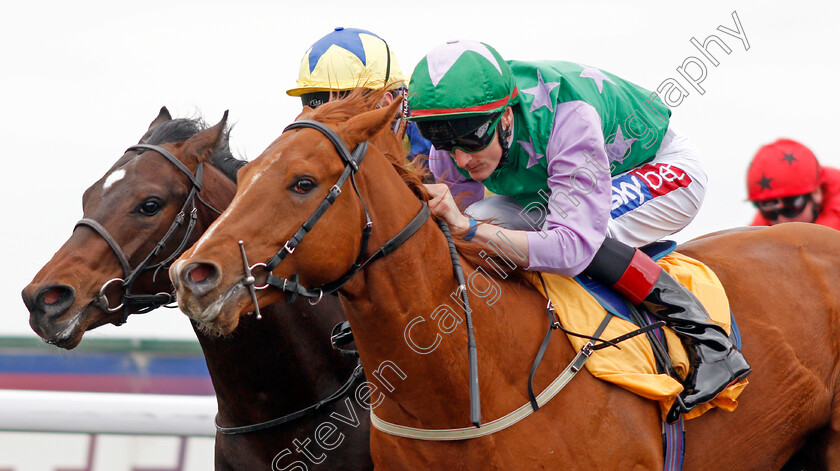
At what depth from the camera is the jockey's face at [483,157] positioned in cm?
233

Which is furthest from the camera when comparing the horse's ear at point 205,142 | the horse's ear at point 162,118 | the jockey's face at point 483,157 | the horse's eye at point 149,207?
the horse's ear at point 162,118

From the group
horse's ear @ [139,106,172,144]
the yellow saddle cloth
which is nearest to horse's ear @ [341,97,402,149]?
the yellow saddle cloth

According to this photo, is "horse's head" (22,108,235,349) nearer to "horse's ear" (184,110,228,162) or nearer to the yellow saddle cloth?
"horse's ear" (184,110,228,162)

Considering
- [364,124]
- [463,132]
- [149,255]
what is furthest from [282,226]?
[149,255]

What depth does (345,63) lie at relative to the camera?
3268mm

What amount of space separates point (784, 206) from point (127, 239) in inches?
130

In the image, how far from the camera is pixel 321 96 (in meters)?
3.26

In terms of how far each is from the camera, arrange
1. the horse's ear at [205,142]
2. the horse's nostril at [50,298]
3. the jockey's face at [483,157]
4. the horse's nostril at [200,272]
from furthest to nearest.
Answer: the horse's ear at [205,142] → the horse's nostril at [50,298] → the jockey's face at [483,157] → the horse's nostril at [200,272]

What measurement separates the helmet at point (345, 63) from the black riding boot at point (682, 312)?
129cm

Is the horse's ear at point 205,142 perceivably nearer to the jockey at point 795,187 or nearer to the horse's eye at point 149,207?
the horse's eye at point 149,207

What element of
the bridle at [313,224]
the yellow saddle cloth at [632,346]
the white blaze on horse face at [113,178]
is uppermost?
the bridle at [313,224]

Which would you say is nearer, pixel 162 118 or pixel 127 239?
pixel 127 239

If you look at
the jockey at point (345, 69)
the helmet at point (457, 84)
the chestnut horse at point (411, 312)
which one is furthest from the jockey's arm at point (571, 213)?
the jockey at point (345, 69)

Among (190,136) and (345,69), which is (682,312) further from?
(190,136)
